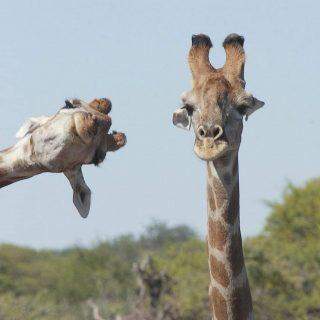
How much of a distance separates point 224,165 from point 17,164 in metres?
2.32

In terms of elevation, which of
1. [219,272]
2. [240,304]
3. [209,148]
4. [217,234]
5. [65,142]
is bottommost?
[65,142]

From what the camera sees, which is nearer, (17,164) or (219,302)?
(17,164)

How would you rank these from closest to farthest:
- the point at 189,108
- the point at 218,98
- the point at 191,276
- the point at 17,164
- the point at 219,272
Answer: the point at 17,164 < the point at 218,98 < the point at 219,272 < the point at 189,108 < the point at 191,276

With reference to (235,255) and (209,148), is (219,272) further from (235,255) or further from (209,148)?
(209,148)

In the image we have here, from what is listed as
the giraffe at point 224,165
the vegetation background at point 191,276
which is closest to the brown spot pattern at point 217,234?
the giraffe at point 224,165

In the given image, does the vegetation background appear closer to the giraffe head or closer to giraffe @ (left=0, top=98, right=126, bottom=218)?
the giraffe head

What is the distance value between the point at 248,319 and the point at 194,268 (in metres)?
26.2

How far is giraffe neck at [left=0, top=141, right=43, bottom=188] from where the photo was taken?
132 inches

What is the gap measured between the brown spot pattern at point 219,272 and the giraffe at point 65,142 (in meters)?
2.19

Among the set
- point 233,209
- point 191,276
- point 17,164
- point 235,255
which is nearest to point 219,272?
point 235,255

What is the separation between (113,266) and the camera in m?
46.2

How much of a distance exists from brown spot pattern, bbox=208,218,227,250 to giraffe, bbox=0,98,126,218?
86.0 inches

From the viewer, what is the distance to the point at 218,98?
5559 mm

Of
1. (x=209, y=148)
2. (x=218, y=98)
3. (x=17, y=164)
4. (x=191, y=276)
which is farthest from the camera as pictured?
(x=191, y=276)
